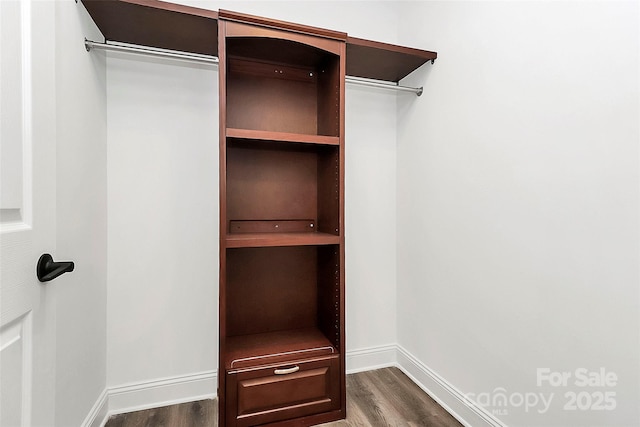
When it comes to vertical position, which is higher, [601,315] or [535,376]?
[601,315]

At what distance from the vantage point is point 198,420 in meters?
1.67

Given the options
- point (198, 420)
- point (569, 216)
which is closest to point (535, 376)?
point (569, 216)

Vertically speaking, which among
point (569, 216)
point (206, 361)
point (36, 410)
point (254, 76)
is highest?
point (254, 76)

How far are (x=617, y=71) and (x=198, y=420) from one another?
90.6 inches

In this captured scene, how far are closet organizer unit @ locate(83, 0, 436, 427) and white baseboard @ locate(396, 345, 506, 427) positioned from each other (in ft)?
1.89

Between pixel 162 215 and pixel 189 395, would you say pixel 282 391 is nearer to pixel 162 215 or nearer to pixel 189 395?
pixel 189 395

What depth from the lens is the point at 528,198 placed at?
4.35ft

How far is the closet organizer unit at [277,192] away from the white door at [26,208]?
0.69 meters

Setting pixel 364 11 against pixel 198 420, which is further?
pixel 364 11

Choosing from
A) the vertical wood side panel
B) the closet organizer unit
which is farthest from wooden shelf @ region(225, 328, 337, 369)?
the vertical wood side panel

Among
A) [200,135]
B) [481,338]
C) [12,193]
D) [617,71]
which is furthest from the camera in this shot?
[200,135]

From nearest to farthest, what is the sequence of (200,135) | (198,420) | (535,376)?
(535,376) → (198,420) → (200,135)

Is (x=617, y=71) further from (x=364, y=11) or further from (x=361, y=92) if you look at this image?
(x=364, y=11)

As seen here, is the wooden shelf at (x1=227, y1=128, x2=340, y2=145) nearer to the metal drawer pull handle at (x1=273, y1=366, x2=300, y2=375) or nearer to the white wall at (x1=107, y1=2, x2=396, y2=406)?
the white wall at (x1=107, y1=2, x2=396, y2=406)
